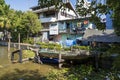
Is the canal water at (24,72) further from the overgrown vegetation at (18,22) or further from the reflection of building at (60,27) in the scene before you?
the overgrown vegetation at (18,22)

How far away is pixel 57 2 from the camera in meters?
4.35

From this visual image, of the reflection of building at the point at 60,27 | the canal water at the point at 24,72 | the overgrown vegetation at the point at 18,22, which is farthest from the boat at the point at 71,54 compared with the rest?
the overgrown vegetation at the point at 18,22

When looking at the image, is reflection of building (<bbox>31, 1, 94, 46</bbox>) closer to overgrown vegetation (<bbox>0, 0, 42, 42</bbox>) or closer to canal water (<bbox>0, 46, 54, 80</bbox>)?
overgrown vegetation (<bbox>0, 0, 42, 42</bbox>)

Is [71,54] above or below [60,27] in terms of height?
below

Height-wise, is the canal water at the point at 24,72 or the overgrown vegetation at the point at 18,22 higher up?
the overgrown vegetation at the point at 18,22

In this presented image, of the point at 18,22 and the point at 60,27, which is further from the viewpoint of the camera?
the point at 18,22

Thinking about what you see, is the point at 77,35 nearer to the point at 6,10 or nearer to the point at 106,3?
the point at 6,10

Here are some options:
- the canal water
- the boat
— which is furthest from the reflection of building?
the canal water

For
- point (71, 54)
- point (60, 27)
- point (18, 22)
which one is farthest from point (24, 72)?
point (18, 22)

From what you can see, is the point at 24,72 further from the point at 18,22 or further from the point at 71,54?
the point at 18,22

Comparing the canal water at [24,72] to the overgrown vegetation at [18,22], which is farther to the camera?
the overgrown vegetation at [18,22]

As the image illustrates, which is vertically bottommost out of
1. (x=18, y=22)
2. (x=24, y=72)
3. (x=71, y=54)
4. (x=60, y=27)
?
(x=24, y=72)

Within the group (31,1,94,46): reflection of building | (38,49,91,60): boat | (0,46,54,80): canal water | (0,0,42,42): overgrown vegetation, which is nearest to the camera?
(0,46,54,80): canal water

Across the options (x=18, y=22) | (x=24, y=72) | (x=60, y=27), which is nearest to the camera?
(x=24, y=72)
